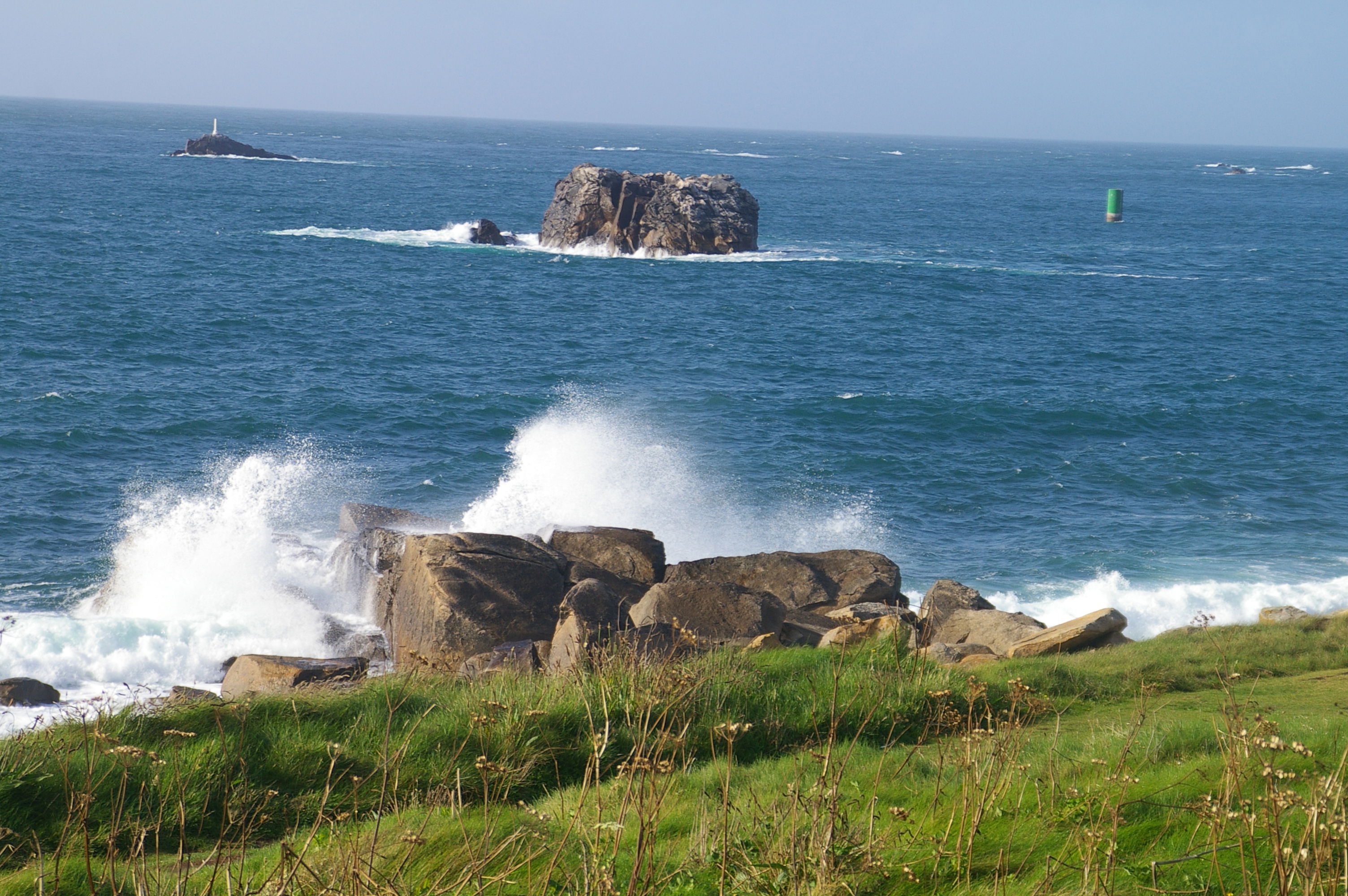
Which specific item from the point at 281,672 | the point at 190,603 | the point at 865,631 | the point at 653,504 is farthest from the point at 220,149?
the point at 865,631

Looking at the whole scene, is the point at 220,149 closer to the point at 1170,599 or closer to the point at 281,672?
the point at 1170,599

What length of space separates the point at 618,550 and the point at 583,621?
556 cm

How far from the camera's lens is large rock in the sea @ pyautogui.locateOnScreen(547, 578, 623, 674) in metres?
10.7

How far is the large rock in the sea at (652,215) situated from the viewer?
7012 cm

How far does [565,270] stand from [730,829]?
5780 cm

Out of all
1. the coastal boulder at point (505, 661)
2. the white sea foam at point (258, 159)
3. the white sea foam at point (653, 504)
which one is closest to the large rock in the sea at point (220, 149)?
the white sea foam at point (258, 159)

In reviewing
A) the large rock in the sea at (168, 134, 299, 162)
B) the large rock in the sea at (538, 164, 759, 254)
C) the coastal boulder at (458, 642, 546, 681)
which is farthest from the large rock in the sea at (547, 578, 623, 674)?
the large rock in the sea at (168, 134, 299, 162)

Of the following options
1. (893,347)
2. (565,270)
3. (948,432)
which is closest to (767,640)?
(948,432)

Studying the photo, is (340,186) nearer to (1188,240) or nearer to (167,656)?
(1188,240)

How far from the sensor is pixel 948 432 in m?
32.0

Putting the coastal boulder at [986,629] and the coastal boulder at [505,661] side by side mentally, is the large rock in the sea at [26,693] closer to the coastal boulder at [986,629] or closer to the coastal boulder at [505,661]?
the coastal boulder at [505,661]

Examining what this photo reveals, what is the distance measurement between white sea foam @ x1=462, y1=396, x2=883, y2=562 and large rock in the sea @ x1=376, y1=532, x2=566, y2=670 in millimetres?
6473

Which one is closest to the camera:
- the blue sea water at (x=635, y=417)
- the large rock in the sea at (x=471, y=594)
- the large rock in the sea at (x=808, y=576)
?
the large rock in the sea at (x=471, y=594)

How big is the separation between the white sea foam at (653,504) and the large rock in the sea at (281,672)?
9.46 m
